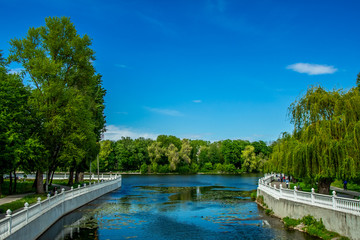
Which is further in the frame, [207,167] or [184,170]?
[207,167]

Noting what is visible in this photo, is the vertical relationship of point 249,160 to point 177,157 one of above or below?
below

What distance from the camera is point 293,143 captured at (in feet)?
82.9

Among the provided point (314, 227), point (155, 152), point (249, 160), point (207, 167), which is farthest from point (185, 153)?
point (314, 227)

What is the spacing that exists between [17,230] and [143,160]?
101m

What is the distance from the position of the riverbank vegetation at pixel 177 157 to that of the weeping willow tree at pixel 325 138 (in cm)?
8001

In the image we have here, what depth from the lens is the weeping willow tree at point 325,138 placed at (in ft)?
68.6

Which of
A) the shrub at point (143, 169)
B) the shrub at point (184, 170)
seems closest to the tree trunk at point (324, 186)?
the shrub at point (184, 170)

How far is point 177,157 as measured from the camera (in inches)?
4250

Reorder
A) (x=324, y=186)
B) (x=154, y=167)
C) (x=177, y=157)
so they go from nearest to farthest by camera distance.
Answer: (x=324, y=186) < (x=177, y=157) < (x=154, y=167)

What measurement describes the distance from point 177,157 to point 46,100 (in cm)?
7981

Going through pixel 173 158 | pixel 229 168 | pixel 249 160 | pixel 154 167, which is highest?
pixel 173 158

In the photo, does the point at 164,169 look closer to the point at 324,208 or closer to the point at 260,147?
the point at 260,147

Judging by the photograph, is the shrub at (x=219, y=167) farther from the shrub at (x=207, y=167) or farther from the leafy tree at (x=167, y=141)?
the leafy tree at (x=167, y=141)

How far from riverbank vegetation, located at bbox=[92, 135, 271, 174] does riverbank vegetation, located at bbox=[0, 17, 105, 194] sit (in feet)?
228
